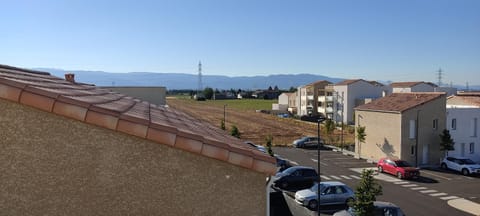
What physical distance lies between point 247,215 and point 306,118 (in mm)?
73172

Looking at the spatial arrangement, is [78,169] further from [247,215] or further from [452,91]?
[452,91]

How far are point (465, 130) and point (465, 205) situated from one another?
1627cm

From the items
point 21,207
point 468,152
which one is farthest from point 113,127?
point 468,152

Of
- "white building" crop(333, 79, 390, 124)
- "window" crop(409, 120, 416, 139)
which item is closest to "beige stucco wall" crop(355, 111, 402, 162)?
"window" crop(409, 120, 416, 139)

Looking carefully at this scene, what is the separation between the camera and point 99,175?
18.2ft

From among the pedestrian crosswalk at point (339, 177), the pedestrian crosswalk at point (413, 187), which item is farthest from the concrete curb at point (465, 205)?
the pedestrian crosswalk at point (339, 177)

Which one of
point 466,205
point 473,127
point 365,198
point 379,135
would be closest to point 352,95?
point 473,127

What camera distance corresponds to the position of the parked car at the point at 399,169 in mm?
28766

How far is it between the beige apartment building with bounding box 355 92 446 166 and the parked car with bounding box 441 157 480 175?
63.9 inches

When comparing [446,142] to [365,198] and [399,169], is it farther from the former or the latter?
[365,198]

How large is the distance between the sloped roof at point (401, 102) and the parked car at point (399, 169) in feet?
16.0

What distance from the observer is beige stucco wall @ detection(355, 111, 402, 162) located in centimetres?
3394

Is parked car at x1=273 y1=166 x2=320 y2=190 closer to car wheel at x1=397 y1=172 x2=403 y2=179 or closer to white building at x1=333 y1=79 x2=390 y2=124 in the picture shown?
car wheel at x1=397 y1=172 x2=403 y2=179

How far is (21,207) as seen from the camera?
536cm
